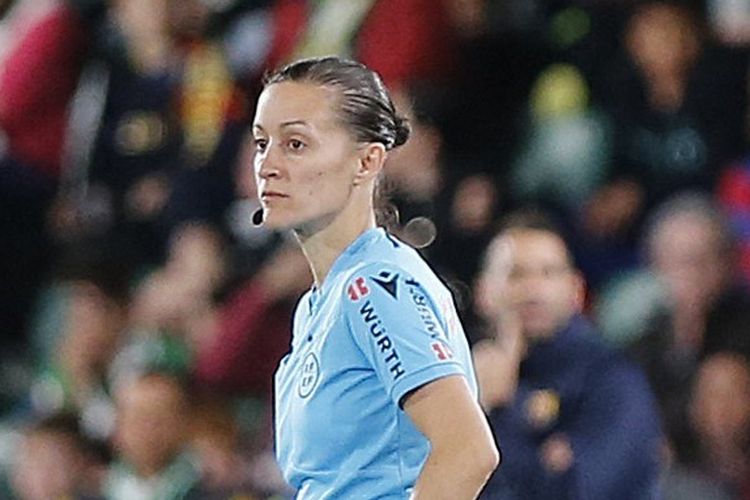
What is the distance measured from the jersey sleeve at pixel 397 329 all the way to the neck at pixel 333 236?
151 mm

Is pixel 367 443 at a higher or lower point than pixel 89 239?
higher

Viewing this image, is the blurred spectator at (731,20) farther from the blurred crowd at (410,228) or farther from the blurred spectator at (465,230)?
the blurred spectator at (465,230)

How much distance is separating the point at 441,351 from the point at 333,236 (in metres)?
0.39

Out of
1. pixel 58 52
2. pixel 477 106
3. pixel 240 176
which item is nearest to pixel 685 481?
pixel 477 106

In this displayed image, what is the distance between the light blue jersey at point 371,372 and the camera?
362cm

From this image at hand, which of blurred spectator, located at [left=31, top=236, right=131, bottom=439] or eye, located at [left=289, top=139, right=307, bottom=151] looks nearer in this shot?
eye, located at [left=289, top=139, right=307, bottom=151]

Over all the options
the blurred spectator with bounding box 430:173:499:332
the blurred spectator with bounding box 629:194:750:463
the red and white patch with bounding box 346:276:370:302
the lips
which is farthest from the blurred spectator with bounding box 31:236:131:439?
the red and white patch with bounding box 346:276:370:302

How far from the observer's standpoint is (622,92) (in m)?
7.43

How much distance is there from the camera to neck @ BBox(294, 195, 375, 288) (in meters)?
3.89

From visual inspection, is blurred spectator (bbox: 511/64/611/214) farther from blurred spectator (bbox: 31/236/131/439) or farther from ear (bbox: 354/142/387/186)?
ear (bbox: 354/142/387/186)

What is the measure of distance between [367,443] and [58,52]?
18.6ft

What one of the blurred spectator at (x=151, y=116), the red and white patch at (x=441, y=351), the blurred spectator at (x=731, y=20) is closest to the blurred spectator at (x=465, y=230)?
the blurred spectator at (x=731, y=20)

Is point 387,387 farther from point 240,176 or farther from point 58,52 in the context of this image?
point 58,52

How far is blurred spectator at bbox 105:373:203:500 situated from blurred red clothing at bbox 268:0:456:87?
4.70 ft
